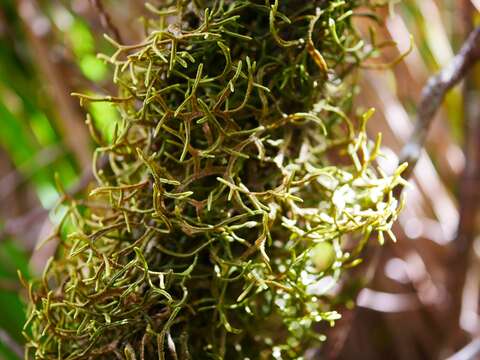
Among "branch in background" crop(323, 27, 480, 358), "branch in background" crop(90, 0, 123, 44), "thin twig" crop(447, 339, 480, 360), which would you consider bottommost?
"thin twig" crop(447, 339, 480, 360)

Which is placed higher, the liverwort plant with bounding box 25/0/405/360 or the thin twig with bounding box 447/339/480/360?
the liverwort plant with bounding box 25/0/405/360

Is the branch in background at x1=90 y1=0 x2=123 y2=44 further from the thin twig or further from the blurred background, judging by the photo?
the thin twig

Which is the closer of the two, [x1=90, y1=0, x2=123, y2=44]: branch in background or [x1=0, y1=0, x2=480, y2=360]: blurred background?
[x1=90, y1=0, x2=123, y2=44]: branch in background

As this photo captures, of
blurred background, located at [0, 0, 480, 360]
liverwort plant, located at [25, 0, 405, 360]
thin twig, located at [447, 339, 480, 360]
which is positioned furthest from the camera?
blurred background, located at [0, 0, 480, 360]

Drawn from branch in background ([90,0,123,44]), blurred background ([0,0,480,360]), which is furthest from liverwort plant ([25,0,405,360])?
blurred background ([0,0,480,360])

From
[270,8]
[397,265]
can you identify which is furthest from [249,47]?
[397,265]

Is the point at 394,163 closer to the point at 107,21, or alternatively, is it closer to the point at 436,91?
the point at 436,91
